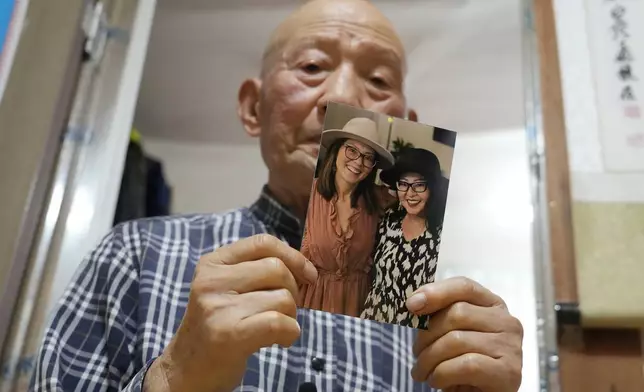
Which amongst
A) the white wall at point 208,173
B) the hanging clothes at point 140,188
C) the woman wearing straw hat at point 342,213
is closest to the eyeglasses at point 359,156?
the woman wearing straw hat at point 342,213

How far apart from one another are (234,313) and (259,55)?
114 centimetres

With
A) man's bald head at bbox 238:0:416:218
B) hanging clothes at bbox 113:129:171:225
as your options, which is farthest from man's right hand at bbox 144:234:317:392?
hanging clothes at bbox 113:129:171:225

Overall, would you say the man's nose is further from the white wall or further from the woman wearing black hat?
the white wall

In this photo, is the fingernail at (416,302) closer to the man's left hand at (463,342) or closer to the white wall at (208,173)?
the man's left hand at (463,342)

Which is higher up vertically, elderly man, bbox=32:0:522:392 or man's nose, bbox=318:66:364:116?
man's nose, bbox=318:66:364:116

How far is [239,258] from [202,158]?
4.46 feet

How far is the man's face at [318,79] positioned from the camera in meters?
0.80

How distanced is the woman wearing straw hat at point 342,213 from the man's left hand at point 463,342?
0.22ft

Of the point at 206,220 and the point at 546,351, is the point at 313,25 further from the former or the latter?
the point at 546,351

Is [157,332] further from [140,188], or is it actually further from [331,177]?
[140,188]

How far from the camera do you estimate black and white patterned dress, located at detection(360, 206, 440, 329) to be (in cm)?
53

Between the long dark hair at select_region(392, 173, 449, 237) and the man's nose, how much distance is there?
285mm

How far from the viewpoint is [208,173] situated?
1822 millimetres

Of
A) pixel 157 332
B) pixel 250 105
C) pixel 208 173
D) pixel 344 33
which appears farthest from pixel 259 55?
pixel 157 332
